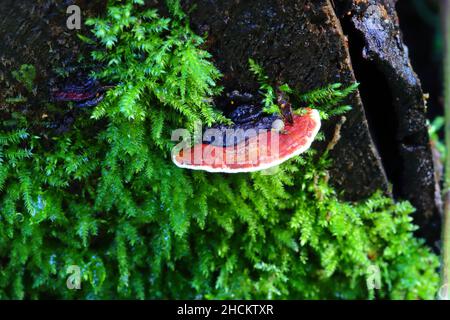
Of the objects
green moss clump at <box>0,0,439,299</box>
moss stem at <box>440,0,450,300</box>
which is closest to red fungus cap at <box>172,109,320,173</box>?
green moss clump at <box>0,0,439,299</box>

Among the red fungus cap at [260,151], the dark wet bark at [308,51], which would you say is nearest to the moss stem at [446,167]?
the dark wet bark at [308,51]

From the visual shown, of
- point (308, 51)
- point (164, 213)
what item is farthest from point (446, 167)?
point (164, 213)

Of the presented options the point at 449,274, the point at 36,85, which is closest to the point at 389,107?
the point at 449,274

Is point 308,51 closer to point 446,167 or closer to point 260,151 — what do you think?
point 260,151

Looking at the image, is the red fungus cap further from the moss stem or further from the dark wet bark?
the moss stem

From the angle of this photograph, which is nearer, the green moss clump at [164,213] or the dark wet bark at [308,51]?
Answer: the dark wet bark at [308,51]

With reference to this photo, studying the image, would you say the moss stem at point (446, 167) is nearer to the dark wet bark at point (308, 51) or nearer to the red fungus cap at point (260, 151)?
the dark wet bark at point (308, 51)
